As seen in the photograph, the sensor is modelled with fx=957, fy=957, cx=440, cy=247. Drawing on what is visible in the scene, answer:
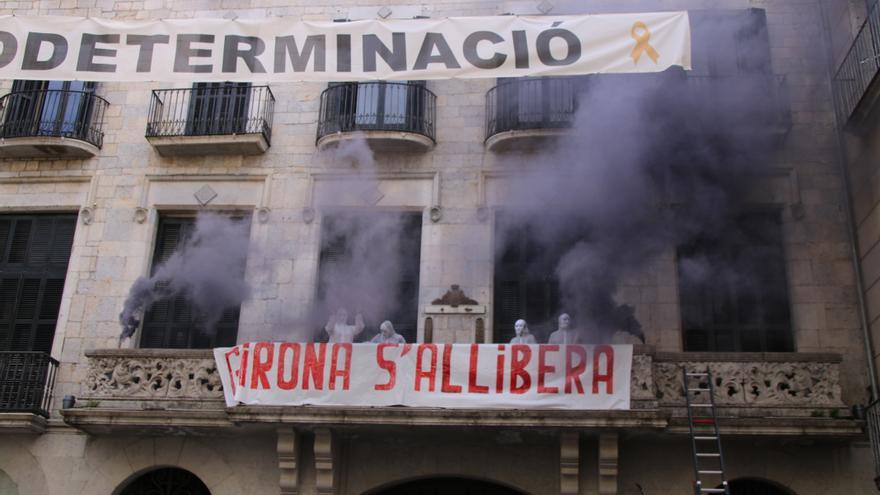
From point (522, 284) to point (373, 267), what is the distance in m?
2.40

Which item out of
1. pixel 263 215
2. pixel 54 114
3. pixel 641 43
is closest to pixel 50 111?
pixel 54 114

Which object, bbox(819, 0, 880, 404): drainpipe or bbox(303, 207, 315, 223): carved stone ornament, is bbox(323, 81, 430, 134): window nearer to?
bbox(303, 207, 315, 223): carved stone ornament

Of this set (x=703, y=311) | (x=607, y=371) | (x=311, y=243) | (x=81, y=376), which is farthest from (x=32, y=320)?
(x=703, y=311)

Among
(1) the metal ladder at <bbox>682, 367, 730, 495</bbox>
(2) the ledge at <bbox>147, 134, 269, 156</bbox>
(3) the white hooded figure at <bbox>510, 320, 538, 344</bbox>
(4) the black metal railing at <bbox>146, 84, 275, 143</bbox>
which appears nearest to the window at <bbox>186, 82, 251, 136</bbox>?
(4) the black metal railing at <bbox>146, 84, 275, 143</bbox>

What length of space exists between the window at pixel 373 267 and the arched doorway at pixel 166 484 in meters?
3.25

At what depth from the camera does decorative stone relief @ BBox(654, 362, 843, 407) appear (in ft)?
43.1

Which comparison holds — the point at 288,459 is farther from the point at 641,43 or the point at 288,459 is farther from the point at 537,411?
the point at 641,43

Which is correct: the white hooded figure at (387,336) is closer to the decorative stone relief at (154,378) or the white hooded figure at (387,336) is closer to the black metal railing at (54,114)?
the decorative stone relief at (154,378)

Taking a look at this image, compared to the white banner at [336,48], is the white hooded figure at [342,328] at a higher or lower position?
lower

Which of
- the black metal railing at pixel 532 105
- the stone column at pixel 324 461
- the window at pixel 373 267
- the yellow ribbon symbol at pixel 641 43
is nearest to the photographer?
the yellow ribbon symbol at pixel 641 43

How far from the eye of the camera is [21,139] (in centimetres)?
1620

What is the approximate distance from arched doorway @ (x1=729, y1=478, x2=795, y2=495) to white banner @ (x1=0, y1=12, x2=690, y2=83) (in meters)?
6.02

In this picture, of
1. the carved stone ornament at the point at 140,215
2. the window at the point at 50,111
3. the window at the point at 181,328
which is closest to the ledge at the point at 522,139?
the window at the point at 181,328

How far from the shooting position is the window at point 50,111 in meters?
16.5
